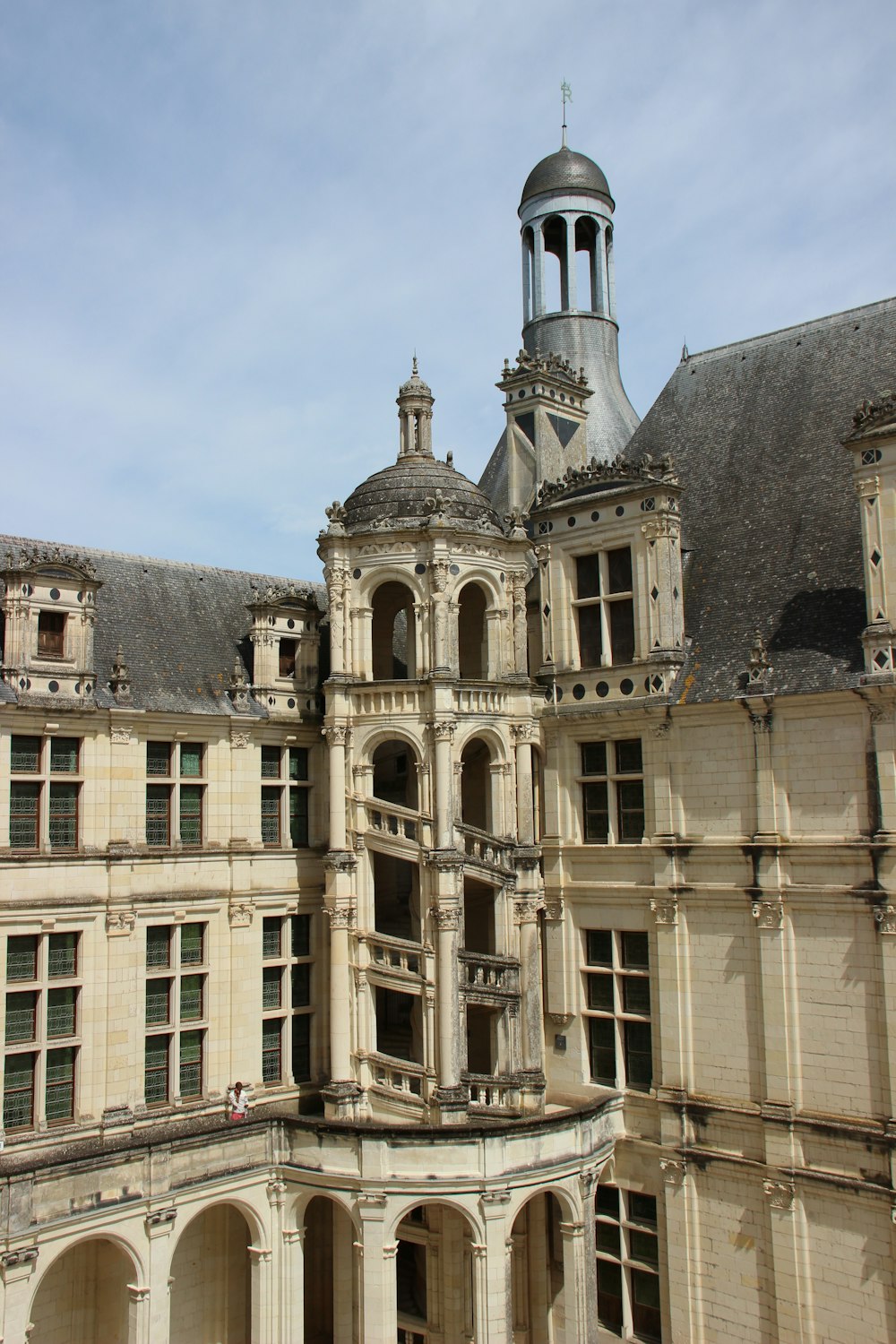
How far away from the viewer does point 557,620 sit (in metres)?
24.5

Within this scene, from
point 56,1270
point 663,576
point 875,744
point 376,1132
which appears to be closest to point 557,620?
point 663,576

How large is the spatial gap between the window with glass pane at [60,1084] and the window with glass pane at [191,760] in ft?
18.4

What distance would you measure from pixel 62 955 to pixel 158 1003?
91.1 inches

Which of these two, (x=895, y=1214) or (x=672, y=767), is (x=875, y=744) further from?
(x=895, y=1214)

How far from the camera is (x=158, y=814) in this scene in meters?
22.9

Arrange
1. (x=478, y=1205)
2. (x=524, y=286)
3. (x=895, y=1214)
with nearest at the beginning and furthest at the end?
1. (x=895, y=1214)
2. (x=478, y=1205)
3. (x=524, y=286)

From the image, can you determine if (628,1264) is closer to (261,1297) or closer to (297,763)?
(261,1297)

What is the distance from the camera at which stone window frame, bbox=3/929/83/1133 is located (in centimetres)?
2034

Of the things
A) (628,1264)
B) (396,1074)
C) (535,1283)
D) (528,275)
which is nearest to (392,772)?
(396,1074)

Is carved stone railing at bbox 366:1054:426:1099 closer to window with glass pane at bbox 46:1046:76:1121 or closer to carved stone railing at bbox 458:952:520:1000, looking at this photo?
carved stone railing at bbox 458:952:520:1000

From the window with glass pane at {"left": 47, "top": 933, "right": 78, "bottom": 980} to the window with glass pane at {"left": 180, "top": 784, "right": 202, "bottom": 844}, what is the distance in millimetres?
2972

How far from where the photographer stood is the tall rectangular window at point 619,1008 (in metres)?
22.7

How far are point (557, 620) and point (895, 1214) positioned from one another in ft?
40.9

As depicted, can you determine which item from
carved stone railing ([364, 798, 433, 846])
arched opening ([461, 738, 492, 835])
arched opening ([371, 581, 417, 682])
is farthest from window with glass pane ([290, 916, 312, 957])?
arched opening ([371, 581, 417, 682])
